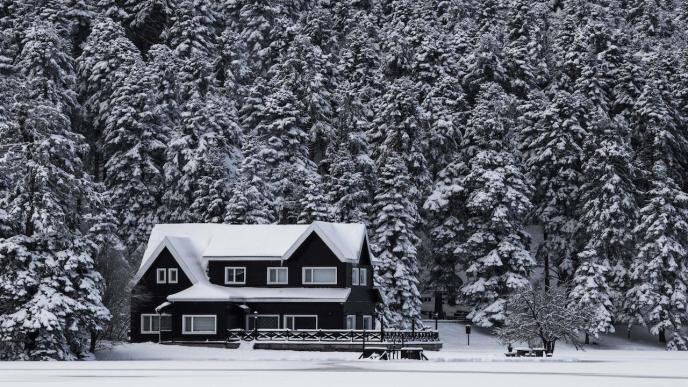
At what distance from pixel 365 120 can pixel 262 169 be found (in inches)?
554

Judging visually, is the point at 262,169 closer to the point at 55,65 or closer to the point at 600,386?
the point at 55,65

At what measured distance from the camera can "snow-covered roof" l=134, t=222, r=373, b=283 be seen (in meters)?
75.1

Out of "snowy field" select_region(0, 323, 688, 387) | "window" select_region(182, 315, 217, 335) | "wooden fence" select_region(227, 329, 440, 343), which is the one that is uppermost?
"window" select_region(182, 315, 217, 335)

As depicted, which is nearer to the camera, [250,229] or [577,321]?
[577,321]

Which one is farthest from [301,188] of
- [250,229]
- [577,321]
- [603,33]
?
[603,33]

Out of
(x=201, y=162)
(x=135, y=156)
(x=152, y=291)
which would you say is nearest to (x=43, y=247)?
(x=152, y=291)

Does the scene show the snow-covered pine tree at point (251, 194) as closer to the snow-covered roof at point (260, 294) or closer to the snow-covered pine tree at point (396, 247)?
the snow-covered pine tree at point (396, 247)

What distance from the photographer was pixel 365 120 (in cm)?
9856

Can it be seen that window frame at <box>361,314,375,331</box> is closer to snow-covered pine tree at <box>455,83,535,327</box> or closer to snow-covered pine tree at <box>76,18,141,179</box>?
snow-covered pine tree at <box>455,83,535,327</box>

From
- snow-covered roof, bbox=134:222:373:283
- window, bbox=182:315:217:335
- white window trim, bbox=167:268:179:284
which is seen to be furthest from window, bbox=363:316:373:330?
white window trim, bbox=167:268:179:284

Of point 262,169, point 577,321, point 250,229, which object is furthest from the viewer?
point 262,169

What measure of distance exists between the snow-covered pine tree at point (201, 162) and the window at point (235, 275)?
8814 millimetres

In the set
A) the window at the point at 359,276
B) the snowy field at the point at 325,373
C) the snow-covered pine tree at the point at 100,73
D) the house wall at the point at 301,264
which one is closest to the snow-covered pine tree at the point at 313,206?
the house wall at the point at 301,264

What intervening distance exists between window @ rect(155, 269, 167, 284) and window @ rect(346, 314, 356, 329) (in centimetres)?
1167
